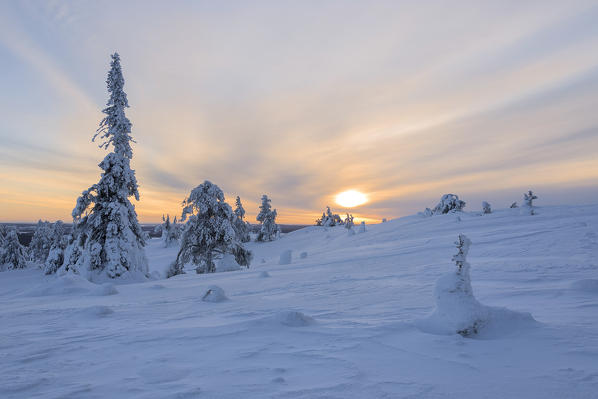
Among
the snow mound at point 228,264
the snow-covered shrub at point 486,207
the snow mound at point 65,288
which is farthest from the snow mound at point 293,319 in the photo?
the snow-covered shrub at point 486,207

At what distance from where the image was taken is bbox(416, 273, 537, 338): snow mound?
3.00 metres

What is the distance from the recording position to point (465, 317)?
304 centimetres

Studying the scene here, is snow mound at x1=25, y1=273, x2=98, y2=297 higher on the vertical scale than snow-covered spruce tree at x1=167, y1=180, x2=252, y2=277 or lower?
lower

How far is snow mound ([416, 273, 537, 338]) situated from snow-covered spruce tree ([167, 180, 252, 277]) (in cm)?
1541

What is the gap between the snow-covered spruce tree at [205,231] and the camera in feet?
57.7

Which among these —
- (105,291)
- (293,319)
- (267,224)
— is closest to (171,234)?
(267,224)

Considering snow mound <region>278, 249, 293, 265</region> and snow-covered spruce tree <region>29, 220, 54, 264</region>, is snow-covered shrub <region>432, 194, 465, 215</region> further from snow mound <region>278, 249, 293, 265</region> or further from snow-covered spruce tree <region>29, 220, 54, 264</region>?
snow-covered spruce tree <region>29, 220, 54, 264</region>

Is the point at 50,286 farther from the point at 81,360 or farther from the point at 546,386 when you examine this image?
the point at 546,386

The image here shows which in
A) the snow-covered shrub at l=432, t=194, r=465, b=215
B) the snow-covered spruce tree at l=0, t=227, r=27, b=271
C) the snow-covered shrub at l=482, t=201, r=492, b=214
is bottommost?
the snow-covered spruce tree at l=0, t=227, r=27, b=271

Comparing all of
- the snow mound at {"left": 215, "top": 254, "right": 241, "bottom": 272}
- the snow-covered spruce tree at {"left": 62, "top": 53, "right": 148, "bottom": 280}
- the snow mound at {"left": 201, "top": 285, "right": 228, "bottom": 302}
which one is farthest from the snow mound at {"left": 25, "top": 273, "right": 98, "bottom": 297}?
the snow mound at {"left": 215, "top": 254, "right": 241, "bottom": 272}

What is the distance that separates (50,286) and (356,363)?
849cm

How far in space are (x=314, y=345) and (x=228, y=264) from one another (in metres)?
15.2

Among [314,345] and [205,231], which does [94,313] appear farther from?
[205,231]

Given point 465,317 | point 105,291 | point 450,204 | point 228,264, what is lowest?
point 228,264
